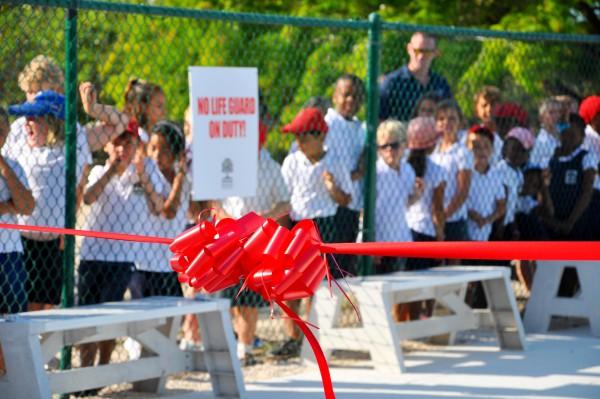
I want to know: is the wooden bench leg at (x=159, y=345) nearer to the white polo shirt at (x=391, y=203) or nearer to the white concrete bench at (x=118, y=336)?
the white concrete bench at (x=118, y=336)

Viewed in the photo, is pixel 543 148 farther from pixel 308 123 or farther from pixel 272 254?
pixel 272 254

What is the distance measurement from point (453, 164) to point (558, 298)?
1.31 m

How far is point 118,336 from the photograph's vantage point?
5.88 m

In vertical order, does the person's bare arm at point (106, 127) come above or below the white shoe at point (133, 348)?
above

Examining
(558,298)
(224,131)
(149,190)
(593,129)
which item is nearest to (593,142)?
(593,129)

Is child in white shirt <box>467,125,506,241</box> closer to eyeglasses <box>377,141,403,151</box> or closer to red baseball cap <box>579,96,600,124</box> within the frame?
eyeglasses <box>377,141,403,151</box>

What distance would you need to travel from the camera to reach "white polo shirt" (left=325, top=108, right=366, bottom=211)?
7695mm

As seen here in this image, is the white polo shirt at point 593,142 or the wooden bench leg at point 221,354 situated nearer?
the wooden bench leg at point 221,354

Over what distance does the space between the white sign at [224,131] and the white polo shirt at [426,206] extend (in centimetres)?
165

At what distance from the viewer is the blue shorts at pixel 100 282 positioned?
21.3 feet

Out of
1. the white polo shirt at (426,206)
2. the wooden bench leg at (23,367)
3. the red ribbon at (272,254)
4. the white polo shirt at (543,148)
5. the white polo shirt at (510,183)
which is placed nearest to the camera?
the red ribbon at (272,254)

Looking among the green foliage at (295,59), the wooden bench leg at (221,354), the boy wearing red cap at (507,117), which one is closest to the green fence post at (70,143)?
the wooden bench leg at (221,354)

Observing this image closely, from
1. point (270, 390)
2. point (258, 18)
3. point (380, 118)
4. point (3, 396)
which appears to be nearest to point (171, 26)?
point (380, 118)

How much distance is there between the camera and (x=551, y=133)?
9445 millimetres
